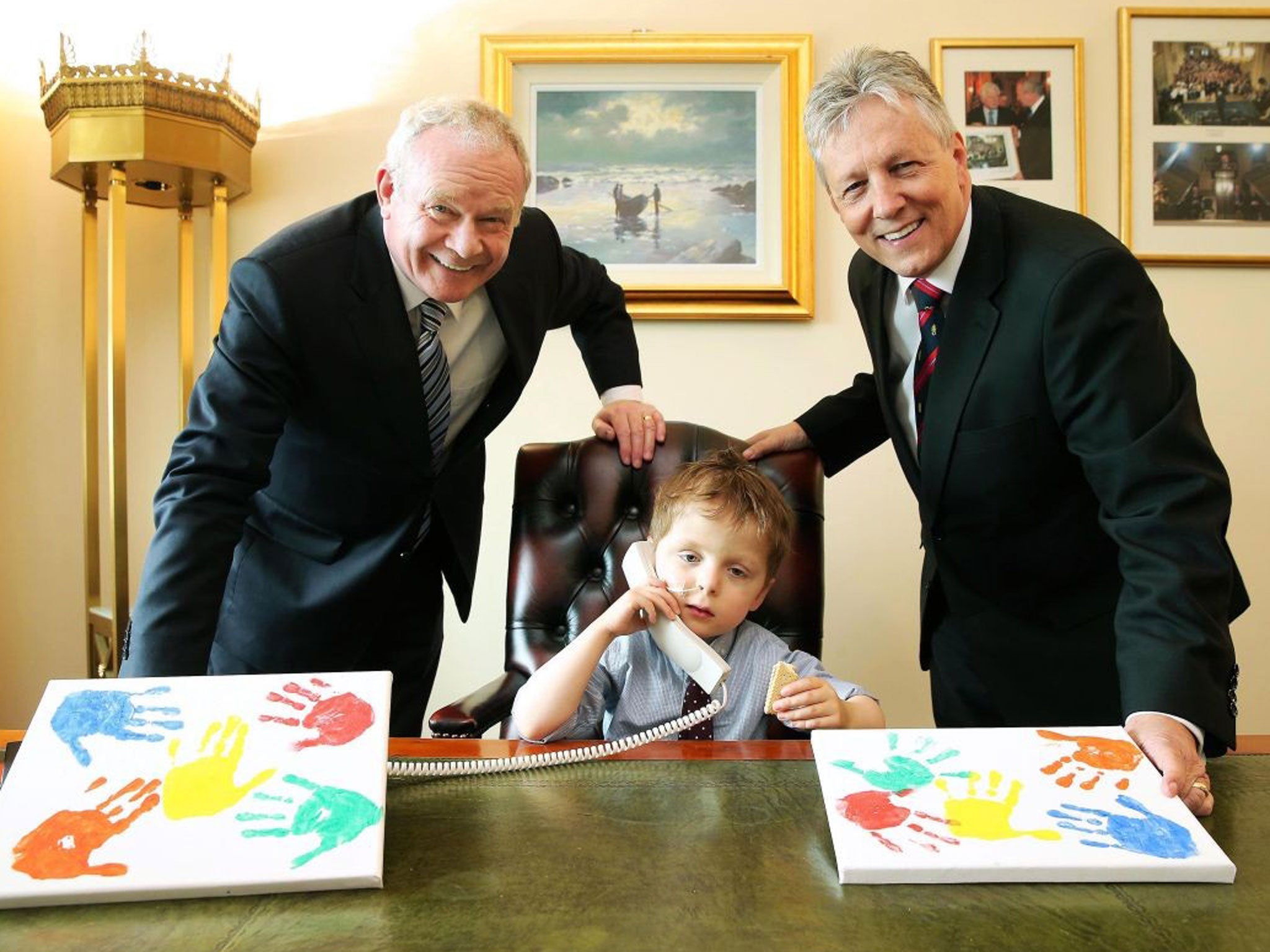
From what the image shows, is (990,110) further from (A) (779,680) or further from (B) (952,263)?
(A) (779,680)

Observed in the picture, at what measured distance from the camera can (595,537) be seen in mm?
2188

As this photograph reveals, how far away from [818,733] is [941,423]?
2.34ft

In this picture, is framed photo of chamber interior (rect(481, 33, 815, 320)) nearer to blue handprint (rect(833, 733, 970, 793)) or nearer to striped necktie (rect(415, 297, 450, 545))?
striped necktie (rect(415, 297, 450, 545))

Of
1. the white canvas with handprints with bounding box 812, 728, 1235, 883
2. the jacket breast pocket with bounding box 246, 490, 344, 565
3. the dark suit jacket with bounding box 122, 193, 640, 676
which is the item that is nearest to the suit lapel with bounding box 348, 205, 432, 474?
the dark suit jacket with bounding box 122, 193, 640, 676

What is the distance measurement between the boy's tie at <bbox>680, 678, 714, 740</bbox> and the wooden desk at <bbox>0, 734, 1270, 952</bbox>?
1.60 feet

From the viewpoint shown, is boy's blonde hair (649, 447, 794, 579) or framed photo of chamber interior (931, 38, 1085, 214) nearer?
boy's blonde hair (649, 447, 794, 579)

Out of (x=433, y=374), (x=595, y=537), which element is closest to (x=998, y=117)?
(x=595, y=537)

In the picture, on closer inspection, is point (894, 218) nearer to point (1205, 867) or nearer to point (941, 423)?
point (941, 423)

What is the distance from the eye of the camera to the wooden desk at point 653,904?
0.92 m

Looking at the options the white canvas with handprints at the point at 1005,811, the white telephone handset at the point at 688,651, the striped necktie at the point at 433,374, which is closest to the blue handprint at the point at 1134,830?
the white canvas with handprints at the point at 1005,811

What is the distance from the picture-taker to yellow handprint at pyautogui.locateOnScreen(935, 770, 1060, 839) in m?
1.07

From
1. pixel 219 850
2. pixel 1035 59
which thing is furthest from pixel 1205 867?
pixel 1035 59

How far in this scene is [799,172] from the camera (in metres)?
3.08

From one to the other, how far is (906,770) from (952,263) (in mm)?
938
